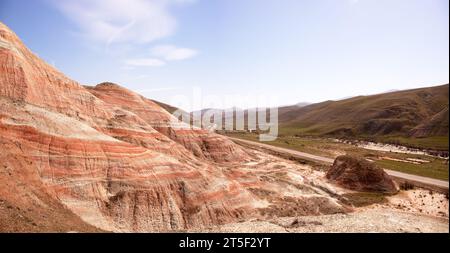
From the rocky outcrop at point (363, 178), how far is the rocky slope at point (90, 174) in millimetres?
14394

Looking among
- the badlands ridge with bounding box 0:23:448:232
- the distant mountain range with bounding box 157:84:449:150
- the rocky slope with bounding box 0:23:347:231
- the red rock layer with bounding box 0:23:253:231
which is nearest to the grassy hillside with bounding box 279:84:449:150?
the distant mountain range with bounding box 157:84:449:150

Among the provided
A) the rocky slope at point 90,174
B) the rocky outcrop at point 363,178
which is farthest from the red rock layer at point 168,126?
the rocky outcrop at point 363,178

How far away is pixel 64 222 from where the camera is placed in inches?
885

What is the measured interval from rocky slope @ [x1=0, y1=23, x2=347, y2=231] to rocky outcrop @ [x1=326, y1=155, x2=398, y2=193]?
47.2ft

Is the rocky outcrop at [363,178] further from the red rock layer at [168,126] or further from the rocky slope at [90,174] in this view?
the red rock layer at [168,126]

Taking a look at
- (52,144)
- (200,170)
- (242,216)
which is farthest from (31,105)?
(242,216)

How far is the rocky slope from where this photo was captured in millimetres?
24328

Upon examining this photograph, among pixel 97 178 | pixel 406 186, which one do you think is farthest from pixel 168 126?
pixel 406 186

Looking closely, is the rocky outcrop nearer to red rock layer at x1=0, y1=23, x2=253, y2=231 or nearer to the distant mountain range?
red rock layer at x1=0, y1=23, x2=253, y2=231

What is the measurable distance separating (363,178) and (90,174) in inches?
1796

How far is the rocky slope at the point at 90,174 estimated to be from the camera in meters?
24.3

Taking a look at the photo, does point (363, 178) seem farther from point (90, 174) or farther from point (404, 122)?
point (404, 122)

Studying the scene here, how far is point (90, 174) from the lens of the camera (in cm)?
2902
